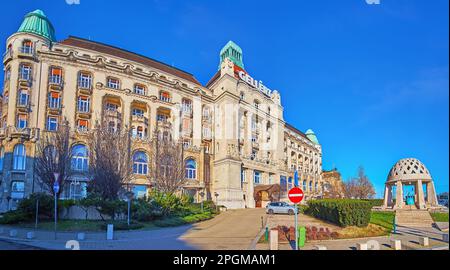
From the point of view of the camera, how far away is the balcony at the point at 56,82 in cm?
3769

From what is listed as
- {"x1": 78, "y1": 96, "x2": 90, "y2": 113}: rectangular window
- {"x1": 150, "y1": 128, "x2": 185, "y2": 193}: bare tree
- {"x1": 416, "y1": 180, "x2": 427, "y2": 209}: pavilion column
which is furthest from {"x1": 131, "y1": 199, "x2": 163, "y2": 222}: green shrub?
{"x1": 416, "y1": 180, "x2": 427, "y2": 209}: pavilion column

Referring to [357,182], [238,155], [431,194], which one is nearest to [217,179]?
[238,155]

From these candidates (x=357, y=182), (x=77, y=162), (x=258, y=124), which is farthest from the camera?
(x=357, y=182)

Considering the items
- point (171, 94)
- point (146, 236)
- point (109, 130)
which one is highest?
point (171, 94)

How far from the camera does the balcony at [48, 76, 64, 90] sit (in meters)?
37.7

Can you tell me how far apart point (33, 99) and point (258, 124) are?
36.2m

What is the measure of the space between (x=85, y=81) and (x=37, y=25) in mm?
9306

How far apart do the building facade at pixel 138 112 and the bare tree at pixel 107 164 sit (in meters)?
6.25

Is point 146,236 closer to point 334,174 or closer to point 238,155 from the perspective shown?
point 238,155

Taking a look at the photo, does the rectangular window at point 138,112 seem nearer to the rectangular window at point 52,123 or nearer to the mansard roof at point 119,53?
the mansard roof at point 119,53

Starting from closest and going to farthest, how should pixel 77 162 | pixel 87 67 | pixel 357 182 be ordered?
1. pixel 77 162
2. pixel 87 67
3. pixel 357 182

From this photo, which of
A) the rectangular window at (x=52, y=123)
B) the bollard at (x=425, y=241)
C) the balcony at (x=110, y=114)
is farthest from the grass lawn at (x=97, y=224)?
the balcony at (x=110, y=114)

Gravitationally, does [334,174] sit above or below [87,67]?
below
